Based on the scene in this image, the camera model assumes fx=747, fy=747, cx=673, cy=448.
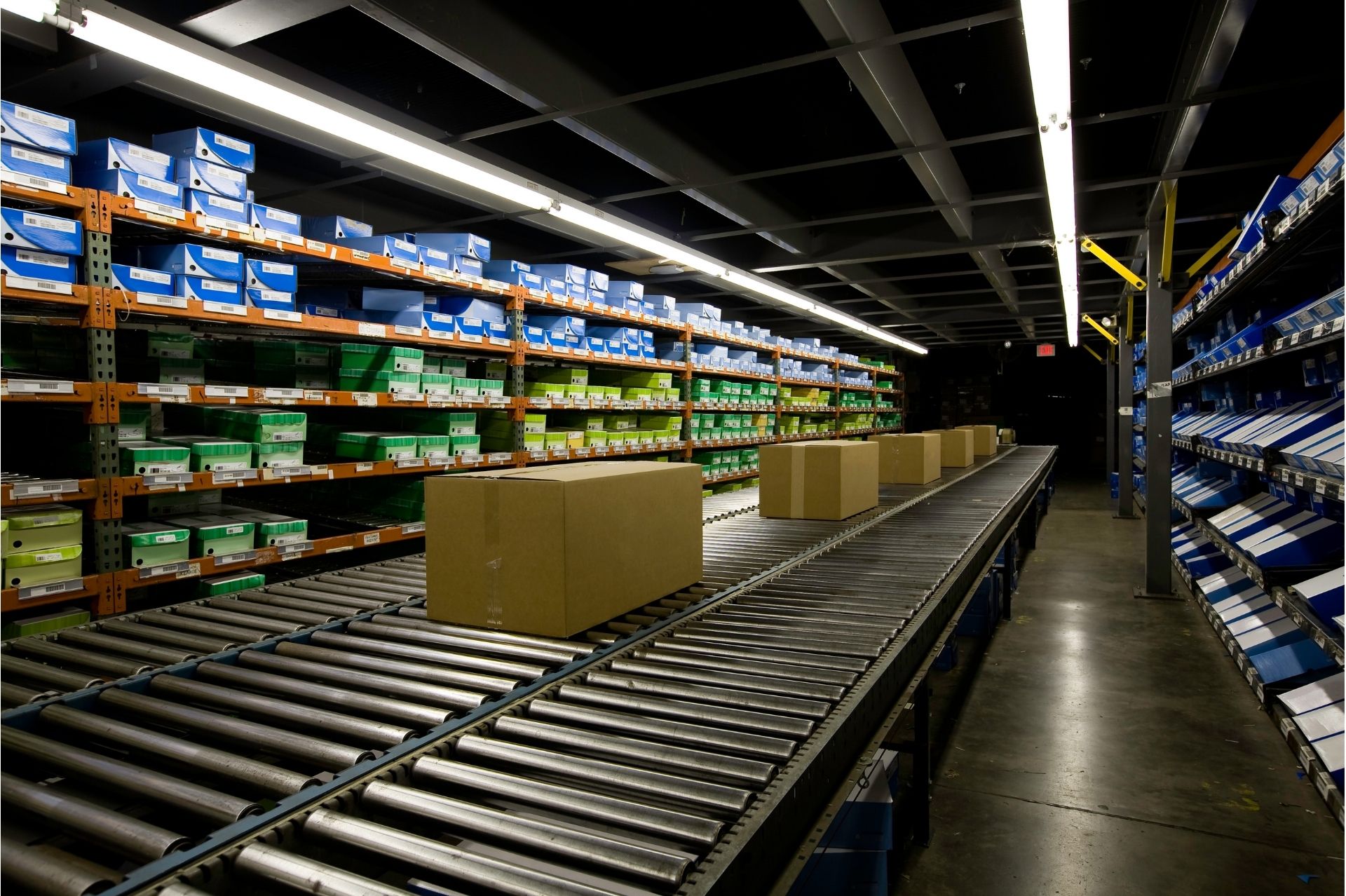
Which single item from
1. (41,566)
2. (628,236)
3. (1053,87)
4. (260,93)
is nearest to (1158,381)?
(1053,87)

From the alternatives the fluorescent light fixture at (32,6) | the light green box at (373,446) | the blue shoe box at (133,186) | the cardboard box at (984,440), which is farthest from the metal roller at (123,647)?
the cardboard box at (984,440)

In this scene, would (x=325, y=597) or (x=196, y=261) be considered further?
(x=196, y=261)

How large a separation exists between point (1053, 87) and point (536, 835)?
3070mm

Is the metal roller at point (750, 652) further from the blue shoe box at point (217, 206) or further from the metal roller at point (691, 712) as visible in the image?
the blue shoe box at point (217, 206)

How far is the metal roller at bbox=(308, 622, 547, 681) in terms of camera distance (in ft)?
5.35

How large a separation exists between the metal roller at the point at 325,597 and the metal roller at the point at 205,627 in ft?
0.90

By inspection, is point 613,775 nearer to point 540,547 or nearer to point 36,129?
point 540,547

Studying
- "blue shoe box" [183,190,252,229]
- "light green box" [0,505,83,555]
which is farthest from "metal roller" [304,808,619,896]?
"blue shoe box" [183,190,252,229]

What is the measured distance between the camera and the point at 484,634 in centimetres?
188

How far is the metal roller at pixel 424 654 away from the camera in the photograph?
1631mm

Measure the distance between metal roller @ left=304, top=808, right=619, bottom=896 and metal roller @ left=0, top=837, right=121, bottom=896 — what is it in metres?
0.23

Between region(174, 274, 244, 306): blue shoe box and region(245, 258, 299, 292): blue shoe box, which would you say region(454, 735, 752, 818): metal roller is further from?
region(245, 258, 299, 292): blue shoe box

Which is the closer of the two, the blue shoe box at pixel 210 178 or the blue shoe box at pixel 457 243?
the blue shoe box at pixel 210 178

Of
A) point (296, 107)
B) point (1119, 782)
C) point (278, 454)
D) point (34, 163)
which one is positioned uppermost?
point (296, 107)
